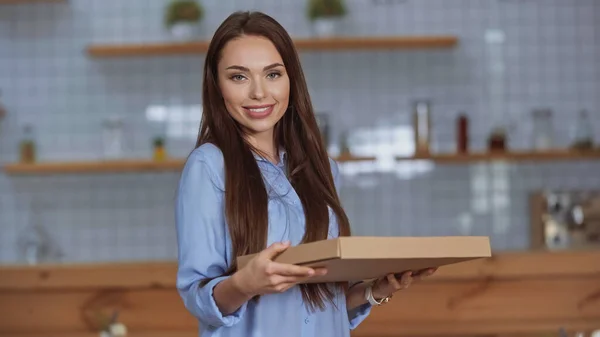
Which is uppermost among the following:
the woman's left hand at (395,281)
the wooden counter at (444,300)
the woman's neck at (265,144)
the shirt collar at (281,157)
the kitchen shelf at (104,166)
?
the woman's neck at (265,144)

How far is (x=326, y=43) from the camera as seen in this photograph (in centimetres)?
461

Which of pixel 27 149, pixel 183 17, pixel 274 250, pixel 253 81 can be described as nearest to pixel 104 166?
pixel 27 149

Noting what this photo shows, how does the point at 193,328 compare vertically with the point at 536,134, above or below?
below

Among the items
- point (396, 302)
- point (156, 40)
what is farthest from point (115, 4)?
point (396, 302)

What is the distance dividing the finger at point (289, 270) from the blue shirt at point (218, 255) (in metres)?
0.16

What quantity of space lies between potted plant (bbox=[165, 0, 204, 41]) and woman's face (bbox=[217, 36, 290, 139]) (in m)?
3.29

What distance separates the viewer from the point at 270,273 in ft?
4.10

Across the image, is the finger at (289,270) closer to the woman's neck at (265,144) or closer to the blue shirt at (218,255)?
the blue shirt at (218,255)

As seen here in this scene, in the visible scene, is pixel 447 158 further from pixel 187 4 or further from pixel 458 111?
pixel 187 4

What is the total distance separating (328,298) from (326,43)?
320cm

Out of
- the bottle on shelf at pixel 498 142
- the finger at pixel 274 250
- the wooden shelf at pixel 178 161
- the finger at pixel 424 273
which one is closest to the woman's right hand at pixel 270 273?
the finger at pixel 274 250

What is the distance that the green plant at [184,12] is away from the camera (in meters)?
4.71

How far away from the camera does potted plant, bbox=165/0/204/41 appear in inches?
186

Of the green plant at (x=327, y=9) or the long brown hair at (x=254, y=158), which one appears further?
the green plant at (x=327, y=9)
